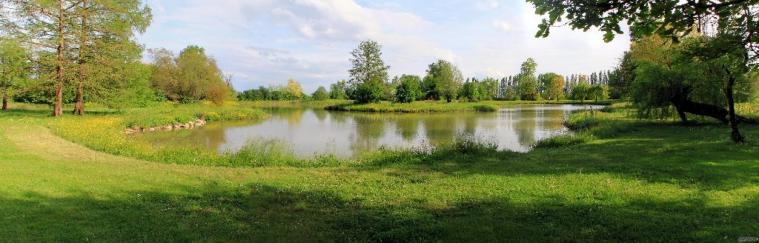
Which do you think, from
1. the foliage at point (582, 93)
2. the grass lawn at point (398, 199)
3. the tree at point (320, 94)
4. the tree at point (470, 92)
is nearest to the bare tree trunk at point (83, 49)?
the grass lawn at point (398, 199)

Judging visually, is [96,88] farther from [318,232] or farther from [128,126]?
[318,232]

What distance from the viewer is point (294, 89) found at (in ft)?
401

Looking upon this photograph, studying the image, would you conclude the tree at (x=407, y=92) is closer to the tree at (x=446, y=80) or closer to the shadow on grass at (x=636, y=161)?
the tree at (x=446, y=80)

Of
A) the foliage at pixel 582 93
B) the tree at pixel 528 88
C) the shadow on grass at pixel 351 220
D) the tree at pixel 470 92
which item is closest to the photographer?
the shadow on grass at pixel 351 220

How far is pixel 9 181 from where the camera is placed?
8.90 metres

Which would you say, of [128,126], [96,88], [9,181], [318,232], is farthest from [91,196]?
[96,88]

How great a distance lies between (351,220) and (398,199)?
154 centimetres

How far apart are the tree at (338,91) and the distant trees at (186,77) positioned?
55883mm

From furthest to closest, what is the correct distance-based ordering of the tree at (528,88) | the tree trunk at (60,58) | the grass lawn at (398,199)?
the tree at (528,88) < the tree trunk at (60,58) < the grass lawn at (398,199)

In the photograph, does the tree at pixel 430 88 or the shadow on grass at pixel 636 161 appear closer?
the shadow on grass at pixel 636 161

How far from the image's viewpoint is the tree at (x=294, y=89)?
390ft

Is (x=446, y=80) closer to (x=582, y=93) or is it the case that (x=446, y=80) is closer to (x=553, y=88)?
(x=582, y=93)

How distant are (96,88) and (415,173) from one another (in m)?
27.0

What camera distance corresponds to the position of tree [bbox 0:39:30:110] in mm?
25250
